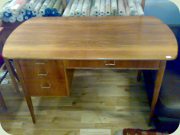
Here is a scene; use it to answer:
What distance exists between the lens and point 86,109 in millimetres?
1804

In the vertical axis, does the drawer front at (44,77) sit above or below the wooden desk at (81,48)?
below

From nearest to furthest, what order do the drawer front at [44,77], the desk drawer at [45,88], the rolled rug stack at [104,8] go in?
the drawer front at [44,77]
the desk drawer at [45,88]
the rolled rug stack at [104,8]

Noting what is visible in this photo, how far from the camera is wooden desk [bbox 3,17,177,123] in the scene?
3.85 ft

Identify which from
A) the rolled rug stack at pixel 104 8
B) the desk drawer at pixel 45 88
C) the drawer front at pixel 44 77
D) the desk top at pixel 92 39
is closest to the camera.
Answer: the desk top at pixel 92 39

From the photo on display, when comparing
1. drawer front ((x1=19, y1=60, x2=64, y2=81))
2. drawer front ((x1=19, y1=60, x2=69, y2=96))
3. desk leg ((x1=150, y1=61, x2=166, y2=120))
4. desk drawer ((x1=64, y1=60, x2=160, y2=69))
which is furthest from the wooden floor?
desk drawer ((x1=64, y1=60, x2=160, y2=69))

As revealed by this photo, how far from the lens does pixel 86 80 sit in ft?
6.90

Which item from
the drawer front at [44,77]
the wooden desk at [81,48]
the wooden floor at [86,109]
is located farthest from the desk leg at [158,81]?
the drawer front at [44,77]

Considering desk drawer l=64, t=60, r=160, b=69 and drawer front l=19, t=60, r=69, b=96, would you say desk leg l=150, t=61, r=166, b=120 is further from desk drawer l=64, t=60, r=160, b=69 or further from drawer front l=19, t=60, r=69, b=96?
drawer front l=19, t=60, r=69, b=96

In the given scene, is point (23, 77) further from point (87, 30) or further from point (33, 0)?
point (33, 0)

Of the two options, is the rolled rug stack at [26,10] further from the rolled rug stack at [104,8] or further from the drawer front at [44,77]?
the drawer front at [44,77]

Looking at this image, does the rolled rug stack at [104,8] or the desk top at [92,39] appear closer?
the desk top at [92,39]

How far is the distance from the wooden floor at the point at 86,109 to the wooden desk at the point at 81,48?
0.31 metres

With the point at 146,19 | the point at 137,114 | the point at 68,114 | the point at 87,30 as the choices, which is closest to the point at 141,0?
the point at 146,19

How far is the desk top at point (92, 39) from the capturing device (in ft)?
3.84
